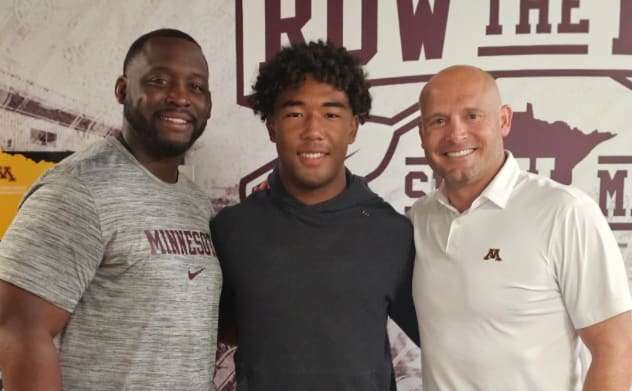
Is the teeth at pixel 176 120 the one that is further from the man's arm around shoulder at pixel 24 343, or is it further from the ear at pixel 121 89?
the man's arm around shoulder at pixel 24 343

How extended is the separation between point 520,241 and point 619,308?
240 mm

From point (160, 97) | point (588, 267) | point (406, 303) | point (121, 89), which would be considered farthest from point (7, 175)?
point (588, 267)

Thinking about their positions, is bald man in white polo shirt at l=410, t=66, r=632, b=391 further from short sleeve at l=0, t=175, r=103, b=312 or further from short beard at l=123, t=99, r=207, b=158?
short sleeve at l=0, t=175, r=103, b=312

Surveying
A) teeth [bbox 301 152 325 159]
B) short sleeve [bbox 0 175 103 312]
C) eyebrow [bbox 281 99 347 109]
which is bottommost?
short sleeve [bbox 0 175 103 312]

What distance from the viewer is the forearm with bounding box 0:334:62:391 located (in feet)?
3.03

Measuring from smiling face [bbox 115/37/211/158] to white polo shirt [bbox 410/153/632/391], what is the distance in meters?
0.73

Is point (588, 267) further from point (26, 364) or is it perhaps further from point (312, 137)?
point (26, 364)

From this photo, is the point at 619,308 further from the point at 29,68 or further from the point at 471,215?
the point at 29,68

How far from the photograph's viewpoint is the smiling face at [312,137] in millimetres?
1246

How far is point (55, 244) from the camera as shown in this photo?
3.14 feet

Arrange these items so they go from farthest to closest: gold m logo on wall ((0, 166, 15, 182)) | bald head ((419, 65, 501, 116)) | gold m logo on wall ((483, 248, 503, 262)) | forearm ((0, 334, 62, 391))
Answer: gold m logo on wall ((0, 166, 15, 182)), bald head ((419, 65, 501, 116)), gold m logo on wall ((483, 248, 503, 262)), forearm ((0, 334, 62, 391))

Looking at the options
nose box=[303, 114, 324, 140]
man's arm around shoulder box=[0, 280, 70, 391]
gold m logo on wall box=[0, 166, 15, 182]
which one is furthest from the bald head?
gold m logo on wall box=[0, 166, 15, 182]

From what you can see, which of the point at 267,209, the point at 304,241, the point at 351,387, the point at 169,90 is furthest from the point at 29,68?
the point at 351,387

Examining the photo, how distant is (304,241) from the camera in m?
1.22
